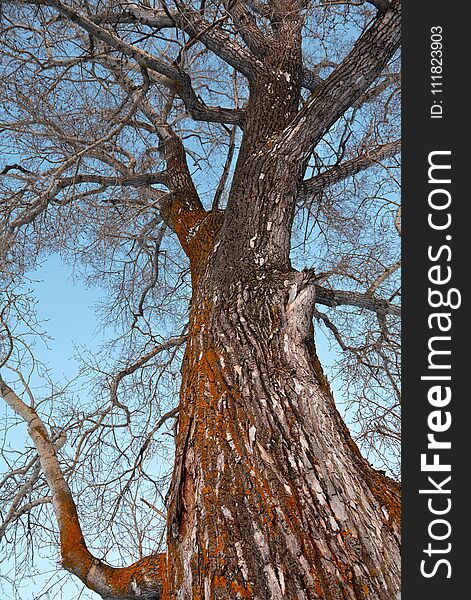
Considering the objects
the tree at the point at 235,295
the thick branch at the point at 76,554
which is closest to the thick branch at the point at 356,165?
the tree at the point at 235,295

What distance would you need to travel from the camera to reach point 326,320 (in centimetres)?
452

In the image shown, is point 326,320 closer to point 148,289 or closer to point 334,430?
point 148,289

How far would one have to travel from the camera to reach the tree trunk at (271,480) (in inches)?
60.5

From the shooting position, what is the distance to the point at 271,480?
5.78ft

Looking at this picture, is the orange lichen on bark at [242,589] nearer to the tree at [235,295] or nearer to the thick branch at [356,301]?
the tree at [235,295]

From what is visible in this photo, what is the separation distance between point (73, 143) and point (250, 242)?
6.24 ft

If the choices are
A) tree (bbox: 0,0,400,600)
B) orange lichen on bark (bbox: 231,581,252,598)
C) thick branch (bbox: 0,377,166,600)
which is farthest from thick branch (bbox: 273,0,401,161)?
orange lichen on bark (bbox: 231,581,252,598)

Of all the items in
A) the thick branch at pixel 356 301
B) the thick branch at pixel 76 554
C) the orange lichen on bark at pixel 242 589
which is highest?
the thick branch at pixel 356 301

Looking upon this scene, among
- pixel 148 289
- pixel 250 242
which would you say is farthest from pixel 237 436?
pixel 148 289

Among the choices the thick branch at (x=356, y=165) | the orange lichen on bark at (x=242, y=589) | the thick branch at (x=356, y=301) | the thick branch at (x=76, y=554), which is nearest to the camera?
the orange lichen on bark at (x=242, y=589)

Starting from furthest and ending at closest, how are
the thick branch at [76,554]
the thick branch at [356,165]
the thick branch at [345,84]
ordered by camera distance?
the thick branch at [356,165] < the thick branch at [345,84] < the thick branch at [76,554]

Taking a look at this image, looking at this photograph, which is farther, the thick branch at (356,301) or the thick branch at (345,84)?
the thick branch at (356,301)

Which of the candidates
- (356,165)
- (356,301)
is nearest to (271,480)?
(356,301)

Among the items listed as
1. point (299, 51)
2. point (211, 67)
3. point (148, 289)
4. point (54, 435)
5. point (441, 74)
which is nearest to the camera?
point (441, 74)
